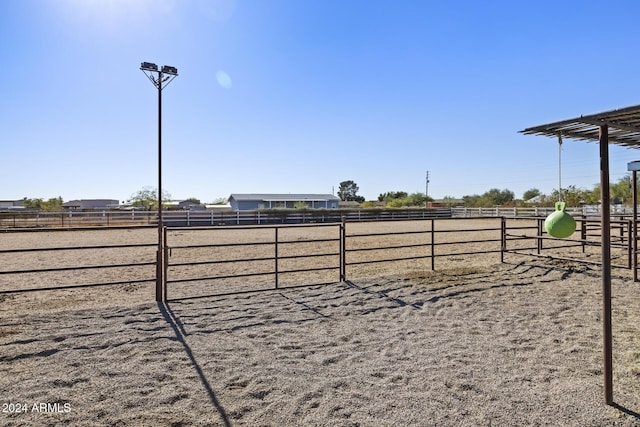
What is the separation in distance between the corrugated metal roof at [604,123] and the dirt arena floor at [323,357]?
5.91 feet

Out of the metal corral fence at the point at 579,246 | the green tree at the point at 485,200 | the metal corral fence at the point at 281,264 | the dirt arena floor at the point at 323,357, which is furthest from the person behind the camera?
the green tree at the point at 485,200

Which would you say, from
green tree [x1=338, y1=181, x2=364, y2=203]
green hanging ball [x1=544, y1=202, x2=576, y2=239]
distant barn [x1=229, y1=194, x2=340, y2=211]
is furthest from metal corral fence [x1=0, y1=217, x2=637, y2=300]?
green tree [x1=338, y1=181, x2=364, y2=203]

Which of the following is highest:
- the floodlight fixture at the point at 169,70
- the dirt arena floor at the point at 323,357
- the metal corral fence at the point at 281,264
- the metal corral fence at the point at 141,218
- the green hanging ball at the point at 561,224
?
the floodlight fixture at the point at 169,70

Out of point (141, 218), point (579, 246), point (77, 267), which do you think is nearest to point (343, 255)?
point (77, 267)

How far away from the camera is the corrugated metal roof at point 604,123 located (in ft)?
8.05

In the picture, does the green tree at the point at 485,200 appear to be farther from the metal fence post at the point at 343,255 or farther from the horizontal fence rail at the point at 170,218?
the metal fence post at the point at 343,255

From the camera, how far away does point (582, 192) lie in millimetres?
35562

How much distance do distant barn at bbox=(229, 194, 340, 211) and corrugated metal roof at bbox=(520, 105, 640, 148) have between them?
37.2 meters

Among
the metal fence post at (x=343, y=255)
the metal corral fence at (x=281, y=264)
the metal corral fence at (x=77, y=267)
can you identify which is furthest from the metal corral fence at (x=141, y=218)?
the metal fence post at (x=343, y=255)

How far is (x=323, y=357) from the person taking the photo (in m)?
3.10

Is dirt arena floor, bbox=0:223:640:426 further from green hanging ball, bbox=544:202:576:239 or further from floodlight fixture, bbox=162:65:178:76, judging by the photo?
floodlight fixture, bbox=162:65:178:76

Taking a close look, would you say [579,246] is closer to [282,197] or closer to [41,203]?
[282,197]

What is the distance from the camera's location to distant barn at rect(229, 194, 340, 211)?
41469mm

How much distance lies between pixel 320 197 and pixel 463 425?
143 ft
